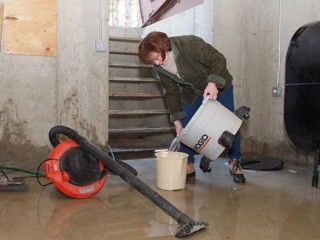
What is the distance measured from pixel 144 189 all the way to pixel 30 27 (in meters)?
1.65

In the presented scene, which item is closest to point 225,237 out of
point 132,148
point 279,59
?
point 279,59

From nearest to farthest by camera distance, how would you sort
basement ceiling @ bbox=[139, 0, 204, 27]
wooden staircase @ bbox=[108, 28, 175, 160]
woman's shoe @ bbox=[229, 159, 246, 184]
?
woman's shoe @ bbox=[229, 159, 246, 184], wooden staircase @ bbox=[108, 28, 175, 160], basement ceiling @ bbox=[139, 0, 204, 27]

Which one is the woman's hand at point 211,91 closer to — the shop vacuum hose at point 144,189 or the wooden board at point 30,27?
the shop vacuum hose at point 144,189

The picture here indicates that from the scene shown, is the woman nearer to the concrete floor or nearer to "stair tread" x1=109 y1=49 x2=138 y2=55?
the concrete floor

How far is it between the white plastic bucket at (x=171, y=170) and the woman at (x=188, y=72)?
1.00ft

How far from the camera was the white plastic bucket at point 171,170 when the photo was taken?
2.11 meters

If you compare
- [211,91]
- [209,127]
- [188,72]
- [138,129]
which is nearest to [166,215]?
[209,127]

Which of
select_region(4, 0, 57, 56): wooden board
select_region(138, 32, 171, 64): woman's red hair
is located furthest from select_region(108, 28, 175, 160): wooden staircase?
select_region(138, 32, 171, 64): woman's red hair

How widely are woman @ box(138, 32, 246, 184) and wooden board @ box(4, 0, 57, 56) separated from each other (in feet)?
3.11

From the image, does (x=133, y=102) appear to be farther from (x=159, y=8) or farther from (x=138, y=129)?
(x=159, y=8)

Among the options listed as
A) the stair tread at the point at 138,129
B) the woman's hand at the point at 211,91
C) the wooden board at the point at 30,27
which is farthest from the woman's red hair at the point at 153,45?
the stair tread at the point at 138,129

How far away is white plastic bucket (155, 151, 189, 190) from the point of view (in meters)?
2.11

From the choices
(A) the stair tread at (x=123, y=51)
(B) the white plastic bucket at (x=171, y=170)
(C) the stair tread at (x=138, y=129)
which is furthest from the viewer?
(A) the stair tread at (x=123, y=51)

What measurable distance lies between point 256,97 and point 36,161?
84.9 inches
